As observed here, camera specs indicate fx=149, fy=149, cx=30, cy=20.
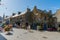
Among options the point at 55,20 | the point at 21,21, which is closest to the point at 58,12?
the point at 55,20

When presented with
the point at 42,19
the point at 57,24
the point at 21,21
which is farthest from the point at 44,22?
the point at 21,21

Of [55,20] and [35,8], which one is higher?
[35,8]

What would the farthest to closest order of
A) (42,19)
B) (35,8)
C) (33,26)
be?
(35,8), (33,26), (42,19)

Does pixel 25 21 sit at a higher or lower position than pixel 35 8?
lower

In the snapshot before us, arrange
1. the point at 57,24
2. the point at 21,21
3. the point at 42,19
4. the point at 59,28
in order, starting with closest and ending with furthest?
1. the point at 59,28
2. the point at 57,24
3. the point at 42,19
4. the point at 21,21

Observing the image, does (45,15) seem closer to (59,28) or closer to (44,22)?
(44,22)

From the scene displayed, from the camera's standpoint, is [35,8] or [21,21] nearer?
[35,8]

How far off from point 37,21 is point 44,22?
388 centimetres

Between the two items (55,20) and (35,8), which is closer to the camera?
(55,20)

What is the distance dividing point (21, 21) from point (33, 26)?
16016 mm

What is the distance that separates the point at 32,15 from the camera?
71.2 meters

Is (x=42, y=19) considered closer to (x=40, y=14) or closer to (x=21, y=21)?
(x=40, y=14)

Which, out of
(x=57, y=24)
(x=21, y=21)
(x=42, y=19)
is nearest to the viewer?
(x=57, y=24)

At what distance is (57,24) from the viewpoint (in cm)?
5619
